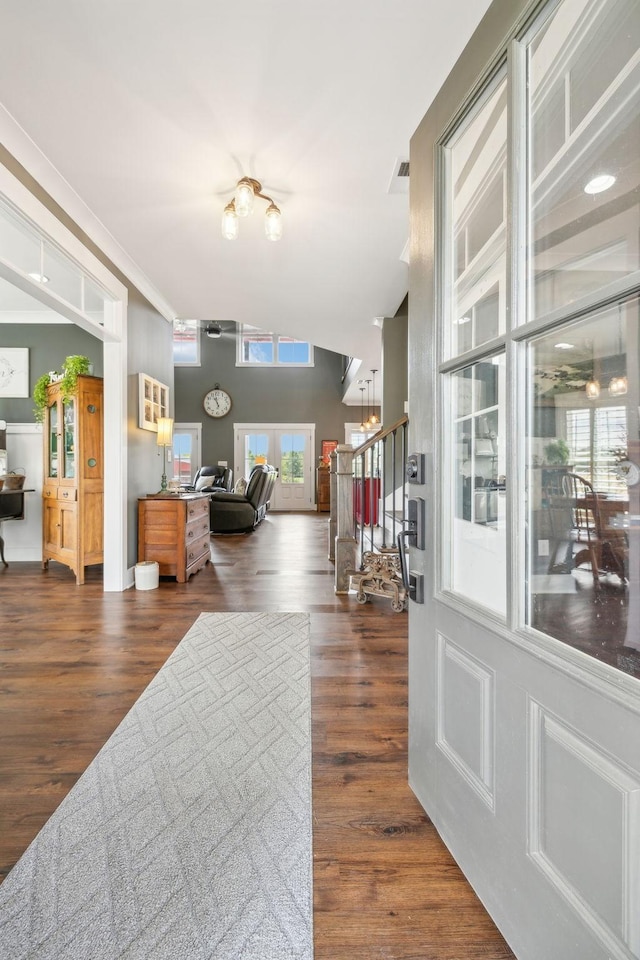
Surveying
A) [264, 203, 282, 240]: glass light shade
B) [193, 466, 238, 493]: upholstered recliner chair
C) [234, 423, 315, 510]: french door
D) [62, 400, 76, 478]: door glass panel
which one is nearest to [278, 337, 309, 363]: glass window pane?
[234, 423, 315, 510]: french door

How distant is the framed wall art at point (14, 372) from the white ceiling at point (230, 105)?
269 centimetres

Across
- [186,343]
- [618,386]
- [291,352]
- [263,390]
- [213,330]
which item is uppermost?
[213,330]

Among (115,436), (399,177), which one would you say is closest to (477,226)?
(399,177)

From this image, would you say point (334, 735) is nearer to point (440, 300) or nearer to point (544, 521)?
point (544, 521)

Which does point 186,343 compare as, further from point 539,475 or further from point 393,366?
point 539,475

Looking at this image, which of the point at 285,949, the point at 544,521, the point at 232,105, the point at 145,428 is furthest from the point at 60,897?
the point at 145,428

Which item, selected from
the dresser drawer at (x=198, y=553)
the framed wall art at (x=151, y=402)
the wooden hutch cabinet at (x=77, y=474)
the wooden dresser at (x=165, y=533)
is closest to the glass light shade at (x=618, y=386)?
the wooden dresser at (x=165, y=533)

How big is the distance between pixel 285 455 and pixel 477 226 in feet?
30.2

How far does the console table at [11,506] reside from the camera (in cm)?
427

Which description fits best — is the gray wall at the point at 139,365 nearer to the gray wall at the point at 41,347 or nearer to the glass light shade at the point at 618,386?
the gray wall at the point at 41,347

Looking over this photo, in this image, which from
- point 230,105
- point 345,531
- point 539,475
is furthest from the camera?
point 345,531

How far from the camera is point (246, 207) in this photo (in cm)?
233

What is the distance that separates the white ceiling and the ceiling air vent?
35 mm

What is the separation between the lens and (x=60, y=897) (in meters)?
1.02
